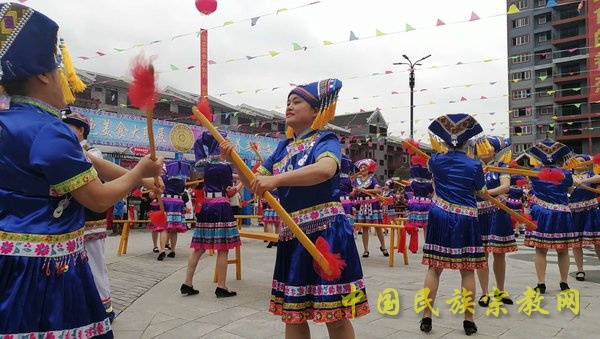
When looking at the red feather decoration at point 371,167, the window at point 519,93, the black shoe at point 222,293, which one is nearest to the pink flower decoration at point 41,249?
the black shoe at point 222,293

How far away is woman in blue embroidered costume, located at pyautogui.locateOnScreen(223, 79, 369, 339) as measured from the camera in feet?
8.71

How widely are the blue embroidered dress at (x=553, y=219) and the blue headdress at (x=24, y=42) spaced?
585 centimetres

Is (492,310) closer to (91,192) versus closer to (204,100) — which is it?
(204,100)

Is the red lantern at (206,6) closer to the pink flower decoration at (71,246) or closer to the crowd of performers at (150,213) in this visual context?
the crowd of performers at (150,213)

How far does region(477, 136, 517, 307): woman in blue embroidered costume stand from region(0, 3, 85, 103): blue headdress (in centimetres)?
448

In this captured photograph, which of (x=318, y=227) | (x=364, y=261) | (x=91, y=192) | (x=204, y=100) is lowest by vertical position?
(x=364, y=261)

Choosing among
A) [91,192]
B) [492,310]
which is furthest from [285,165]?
[492,310]

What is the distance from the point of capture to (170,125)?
14625 mm

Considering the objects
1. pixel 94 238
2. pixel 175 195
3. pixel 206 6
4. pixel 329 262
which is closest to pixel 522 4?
pixel 175 195

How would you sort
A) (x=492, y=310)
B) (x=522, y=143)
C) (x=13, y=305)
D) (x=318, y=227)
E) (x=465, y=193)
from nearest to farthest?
(x=13, y=305)
(x=318, y=227)
(x=465, y=193)
(x=492, y=310)
(x=522, y=143)

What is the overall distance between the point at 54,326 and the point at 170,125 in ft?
43.9

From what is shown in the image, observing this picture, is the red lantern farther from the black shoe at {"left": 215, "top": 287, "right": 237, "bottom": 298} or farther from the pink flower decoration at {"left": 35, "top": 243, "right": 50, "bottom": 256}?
the pink flower decoration at {"left": 35, "top": 243, "right": 50, "bottom": 256}

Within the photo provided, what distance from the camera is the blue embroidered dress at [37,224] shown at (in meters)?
1.75

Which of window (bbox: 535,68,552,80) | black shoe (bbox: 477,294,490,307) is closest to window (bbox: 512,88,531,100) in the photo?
window (bbox: 535,68,552,80)
